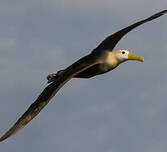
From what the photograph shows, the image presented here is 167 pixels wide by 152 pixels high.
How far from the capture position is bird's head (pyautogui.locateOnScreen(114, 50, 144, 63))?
61.9 ft

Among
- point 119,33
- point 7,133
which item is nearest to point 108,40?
point 119,33

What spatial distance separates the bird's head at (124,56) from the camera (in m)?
18.9

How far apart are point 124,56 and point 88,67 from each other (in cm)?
229

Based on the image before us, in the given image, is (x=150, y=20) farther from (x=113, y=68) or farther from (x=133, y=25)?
(x=113, y=68)

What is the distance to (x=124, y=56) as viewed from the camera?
19078 millimetres

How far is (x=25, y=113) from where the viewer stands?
50.4 feet

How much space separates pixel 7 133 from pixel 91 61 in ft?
16.3

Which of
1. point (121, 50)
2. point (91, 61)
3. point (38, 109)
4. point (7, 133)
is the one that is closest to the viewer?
point (7, 133)

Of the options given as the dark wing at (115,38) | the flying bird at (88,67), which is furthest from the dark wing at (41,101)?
the dark wing at (115,38)

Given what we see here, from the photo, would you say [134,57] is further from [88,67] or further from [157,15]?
[88,67]

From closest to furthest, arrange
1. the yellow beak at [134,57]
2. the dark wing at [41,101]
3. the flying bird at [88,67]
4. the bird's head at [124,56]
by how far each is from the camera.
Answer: the dark wing at [41,101] → the flying bird at [88,67] → the bird's head at [124,56] → the yellow beak at [134,57]

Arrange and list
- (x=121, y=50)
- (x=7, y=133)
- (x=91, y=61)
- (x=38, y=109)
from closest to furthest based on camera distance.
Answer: (x=7, y=133) < (x=38, y=109) < (x=91, y=61) < (x=121, y=50)

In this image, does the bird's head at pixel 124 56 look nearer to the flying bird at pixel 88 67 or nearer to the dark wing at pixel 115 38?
the flying bird at pixel 88 67

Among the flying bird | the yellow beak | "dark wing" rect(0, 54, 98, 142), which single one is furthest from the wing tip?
"dark wing" rect(0, 54, 98, 142)
